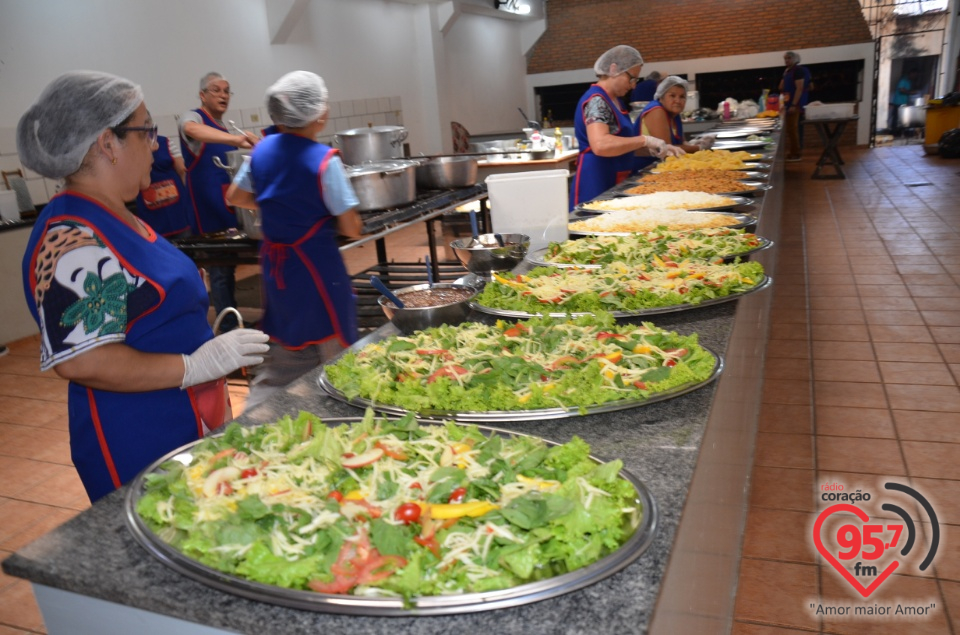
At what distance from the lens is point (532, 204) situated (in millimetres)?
3129

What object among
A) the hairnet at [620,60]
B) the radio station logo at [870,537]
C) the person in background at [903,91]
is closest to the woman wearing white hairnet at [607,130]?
the hairnet at [620,60]

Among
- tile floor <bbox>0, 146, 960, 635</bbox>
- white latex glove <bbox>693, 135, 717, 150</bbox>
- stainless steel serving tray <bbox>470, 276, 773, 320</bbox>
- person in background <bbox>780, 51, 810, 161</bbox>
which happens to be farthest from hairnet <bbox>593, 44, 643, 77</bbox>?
person in background <bbox>780, 51, 810, 161</bbox>

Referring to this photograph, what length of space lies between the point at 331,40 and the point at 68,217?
8.63 meters

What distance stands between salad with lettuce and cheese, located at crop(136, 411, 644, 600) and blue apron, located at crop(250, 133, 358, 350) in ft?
6.15

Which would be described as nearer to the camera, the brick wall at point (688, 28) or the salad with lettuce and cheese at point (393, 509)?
the salad with lettuce and cheese at point (393, 509)

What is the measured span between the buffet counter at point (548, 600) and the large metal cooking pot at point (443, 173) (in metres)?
3.49

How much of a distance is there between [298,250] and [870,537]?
2414 mm

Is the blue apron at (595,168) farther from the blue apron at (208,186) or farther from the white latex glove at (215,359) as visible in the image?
the white latex glove at (215,359)

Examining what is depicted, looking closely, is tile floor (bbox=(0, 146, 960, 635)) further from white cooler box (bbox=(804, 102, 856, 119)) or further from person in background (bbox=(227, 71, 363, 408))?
white cooler box (bbox=(804, 102, 856, 119))

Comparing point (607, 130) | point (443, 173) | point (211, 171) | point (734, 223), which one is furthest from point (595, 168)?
point (211, 171)

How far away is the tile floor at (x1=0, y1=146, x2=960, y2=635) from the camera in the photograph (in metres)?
2.50

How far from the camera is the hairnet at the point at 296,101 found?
9.85ft

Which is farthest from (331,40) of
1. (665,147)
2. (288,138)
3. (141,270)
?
(141,270)

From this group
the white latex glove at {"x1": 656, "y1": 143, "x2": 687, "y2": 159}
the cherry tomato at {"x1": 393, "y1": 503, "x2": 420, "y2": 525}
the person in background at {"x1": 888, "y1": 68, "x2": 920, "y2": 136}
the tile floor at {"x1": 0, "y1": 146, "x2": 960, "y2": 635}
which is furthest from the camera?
the person in background at {"x1": 888, "y1": 68, "x2": 920, "y2": 136}
